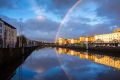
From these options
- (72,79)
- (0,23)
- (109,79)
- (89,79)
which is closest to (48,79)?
(72,79)

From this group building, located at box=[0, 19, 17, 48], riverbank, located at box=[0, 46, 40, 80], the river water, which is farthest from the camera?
building, located at box=[0, 19, 17, 48]

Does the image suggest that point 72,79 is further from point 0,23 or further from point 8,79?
point 0,23

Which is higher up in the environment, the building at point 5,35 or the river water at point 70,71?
the building at point 5,35

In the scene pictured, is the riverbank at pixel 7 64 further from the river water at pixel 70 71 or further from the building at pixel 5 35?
the building at pixel 5 35

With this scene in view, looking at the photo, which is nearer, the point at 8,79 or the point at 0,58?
the point at 8,79

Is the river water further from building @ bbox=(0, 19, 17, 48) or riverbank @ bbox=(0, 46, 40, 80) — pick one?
building @ bbox=(0, 19, 17, 48)

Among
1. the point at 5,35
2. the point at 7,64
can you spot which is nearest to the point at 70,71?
the point at 7,64

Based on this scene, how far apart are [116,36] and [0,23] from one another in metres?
103

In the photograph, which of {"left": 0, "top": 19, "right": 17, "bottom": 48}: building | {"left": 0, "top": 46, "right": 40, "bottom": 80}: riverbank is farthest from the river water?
{"left": 0, "top": 19, "right": 17, "bottom": 48}: building

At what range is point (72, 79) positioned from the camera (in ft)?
67.7

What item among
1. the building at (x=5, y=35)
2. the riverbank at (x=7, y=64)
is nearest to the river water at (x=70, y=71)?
the riverbank at (x=7, y=64)

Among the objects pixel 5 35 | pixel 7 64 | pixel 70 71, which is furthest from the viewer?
pixel 5 35

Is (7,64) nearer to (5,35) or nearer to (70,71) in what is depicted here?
(70,71)

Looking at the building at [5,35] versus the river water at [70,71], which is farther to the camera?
the building at [5,35]
